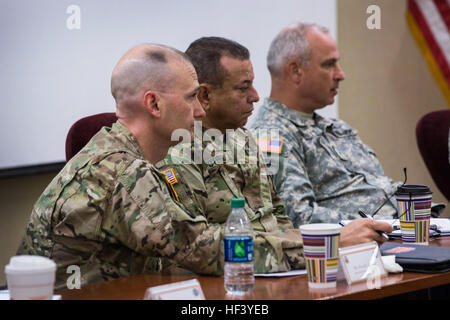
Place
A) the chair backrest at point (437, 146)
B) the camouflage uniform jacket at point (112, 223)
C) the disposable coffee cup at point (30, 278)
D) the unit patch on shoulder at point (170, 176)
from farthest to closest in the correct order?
the chair backrest at point (437, 146) → the unit patch on shoulder at point (170, 176) → the camouflage uniform jacket at point (112, 223) → the disposable coffee cup at point (30, 278)

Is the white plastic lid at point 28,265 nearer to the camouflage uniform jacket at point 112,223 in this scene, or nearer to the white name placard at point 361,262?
the camouflage uniform jacket at point 112,223

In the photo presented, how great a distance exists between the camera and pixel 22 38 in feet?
8.32

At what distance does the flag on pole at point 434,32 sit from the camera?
4.72m

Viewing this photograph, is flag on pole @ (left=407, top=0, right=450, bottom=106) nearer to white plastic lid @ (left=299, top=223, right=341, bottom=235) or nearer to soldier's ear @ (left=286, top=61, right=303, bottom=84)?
soldier's ear @ (left=286, top=61, right=303, bottom=84)

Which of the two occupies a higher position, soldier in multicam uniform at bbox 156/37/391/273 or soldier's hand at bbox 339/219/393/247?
soldier in multicam uniform at bbox 156/37/391/273

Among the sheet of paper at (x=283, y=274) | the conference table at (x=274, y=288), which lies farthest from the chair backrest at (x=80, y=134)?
the sheet of paper at (x=283, y=274)

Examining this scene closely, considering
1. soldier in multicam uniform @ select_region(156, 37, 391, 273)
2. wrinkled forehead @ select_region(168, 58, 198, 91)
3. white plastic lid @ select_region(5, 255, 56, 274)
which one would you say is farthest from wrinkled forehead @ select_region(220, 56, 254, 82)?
white plastic lid @ select_region(5, 255, 56, 274)

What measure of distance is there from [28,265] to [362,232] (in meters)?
0.83

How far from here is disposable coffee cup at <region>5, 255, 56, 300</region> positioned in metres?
1.19

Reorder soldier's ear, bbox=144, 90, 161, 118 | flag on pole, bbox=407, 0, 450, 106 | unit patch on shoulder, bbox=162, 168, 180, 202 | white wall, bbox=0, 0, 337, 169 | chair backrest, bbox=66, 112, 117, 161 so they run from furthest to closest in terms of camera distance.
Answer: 1. flag on pole, bbox=407, 0, 450, 106
2. white wall, bbox=0, 0, 337, 169
3. chair backrest, bbox=66, 112, 117, 161
4. unit patch on shoulder, bbox=162, 168, 180, 202
5. soldier's ear, bbox=144, 90, 161, 118

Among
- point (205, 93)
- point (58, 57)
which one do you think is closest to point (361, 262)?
point (205, 93)

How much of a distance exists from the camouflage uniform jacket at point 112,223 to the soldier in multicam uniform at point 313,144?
99 centimetres

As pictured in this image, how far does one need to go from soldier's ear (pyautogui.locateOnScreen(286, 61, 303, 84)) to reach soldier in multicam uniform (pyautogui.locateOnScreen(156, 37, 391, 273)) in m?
0.79

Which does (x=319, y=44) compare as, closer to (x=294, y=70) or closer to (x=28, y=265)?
(x=294, y=70)
